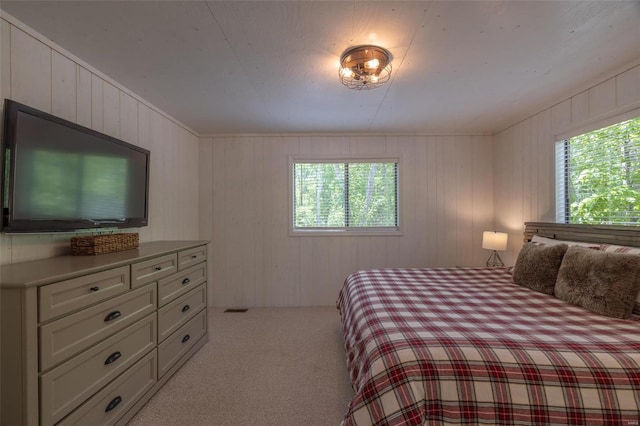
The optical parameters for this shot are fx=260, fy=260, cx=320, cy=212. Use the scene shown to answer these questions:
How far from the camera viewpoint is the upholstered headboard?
1907 mm

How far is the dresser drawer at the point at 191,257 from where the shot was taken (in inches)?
85.2

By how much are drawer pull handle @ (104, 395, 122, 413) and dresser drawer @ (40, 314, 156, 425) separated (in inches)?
5.3

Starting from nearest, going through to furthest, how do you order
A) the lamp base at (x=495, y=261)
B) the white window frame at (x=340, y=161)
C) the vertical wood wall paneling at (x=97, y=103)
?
1. the vertical wood wall paneling at (x=97, y=103)
2. the lamp base at (x=495, y=261)
3. the white window frame at (x=340, y=161)

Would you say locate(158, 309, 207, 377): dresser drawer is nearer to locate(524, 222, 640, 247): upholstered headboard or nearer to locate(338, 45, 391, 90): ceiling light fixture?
locate(338, 45, 391, 90): ceiling light fixture

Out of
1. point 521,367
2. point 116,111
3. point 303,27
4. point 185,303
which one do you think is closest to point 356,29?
Answer: point 303,27

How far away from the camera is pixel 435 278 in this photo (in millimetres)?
2434

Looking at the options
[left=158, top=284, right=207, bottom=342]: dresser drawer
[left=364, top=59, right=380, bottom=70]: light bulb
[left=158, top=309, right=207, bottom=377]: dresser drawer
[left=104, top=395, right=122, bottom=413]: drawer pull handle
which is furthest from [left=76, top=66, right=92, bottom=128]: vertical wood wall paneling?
[left=364, top=59, right=380, bottom=70]: light bulb

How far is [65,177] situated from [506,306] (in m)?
2.95

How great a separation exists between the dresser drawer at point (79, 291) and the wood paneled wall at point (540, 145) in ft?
12.2

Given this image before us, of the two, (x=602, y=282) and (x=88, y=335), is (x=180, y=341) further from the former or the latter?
(x=602, y=282)

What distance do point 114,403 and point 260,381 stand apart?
893 millimetres

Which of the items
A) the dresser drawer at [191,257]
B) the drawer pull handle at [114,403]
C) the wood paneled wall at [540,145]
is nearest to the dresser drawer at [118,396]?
the drawer pull handle at [114,403]

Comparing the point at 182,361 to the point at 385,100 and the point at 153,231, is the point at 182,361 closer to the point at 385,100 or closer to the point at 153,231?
the point at 153,231

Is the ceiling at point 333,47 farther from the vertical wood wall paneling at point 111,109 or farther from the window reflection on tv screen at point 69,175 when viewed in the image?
the window reflection on tv screen at point 69,175
